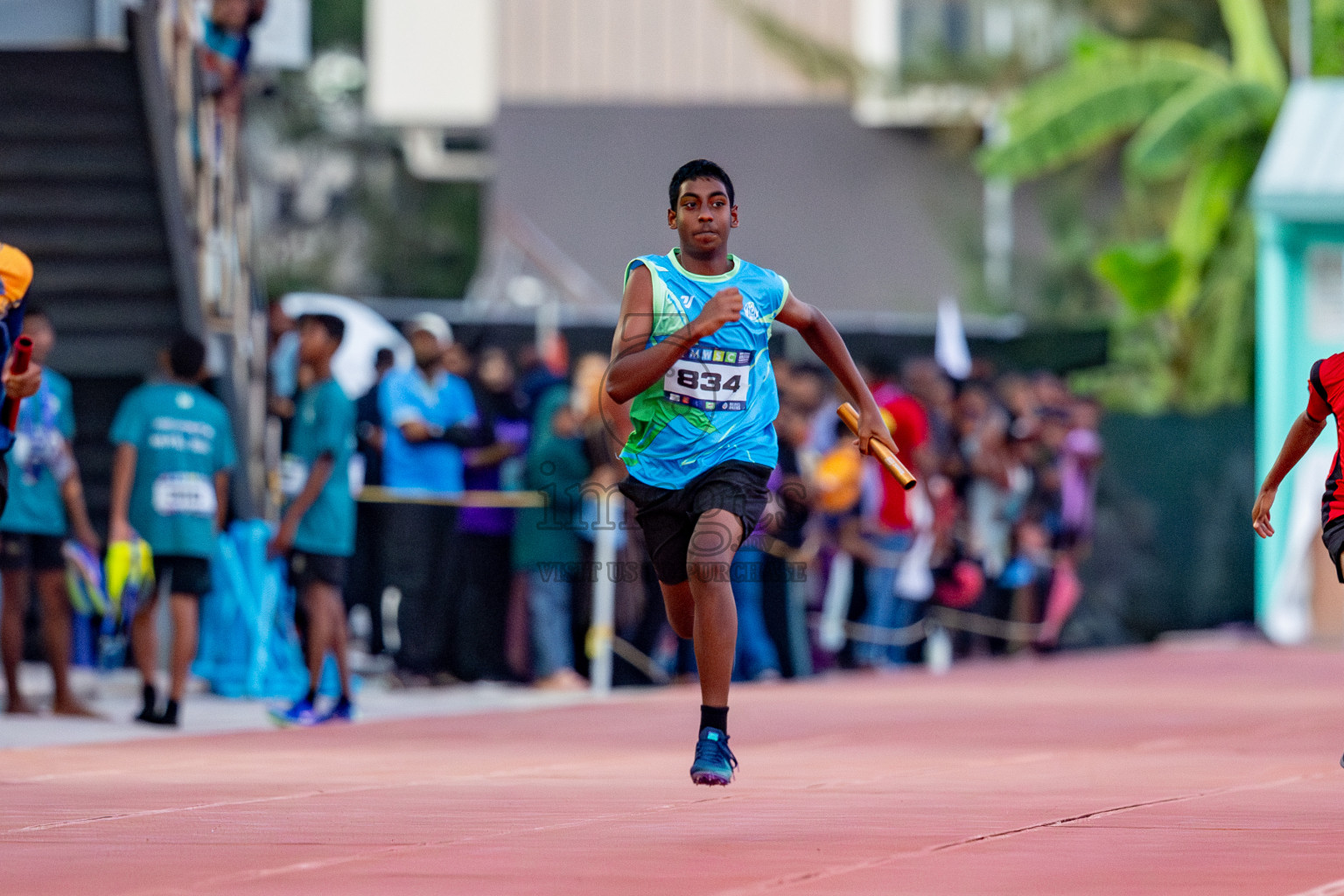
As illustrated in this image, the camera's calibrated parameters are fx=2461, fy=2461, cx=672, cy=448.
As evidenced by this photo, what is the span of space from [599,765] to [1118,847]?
3.15 meters

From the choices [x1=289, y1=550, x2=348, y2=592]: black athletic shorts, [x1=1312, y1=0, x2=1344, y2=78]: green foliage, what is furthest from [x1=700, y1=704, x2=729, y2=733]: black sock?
[x1=1312, y1=0, x2=1344, y2=78]: green foliage

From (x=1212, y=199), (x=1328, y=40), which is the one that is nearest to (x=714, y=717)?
(x=1328, y=40)


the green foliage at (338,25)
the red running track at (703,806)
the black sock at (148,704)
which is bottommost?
the black sock at (148,704)

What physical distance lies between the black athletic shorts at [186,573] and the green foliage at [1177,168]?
15578 mm

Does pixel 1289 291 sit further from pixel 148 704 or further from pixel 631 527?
pixel 148 704

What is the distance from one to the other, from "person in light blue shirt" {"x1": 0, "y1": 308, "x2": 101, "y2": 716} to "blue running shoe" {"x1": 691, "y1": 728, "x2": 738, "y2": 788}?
202 inches

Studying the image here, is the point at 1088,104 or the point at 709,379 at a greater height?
the point at 1088,104

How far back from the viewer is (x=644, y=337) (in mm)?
7793

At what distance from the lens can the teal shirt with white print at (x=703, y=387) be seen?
7.89 metres

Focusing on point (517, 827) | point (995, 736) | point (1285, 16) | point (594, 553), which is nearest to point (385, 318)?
point (594, 553)

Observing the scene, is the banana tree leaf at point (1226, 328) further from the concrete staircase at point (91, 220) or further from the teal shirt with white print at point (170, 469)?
the teal shirt with white print at point (170, 469)

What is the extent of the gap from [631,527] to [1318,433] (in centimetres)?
701

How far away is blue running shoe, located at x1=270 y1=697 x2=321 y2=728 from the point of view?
11.7 m

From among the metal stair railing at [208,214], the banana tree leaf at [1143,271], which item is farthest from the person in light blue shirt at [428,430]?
the banana tree leaf at [1143,271]
